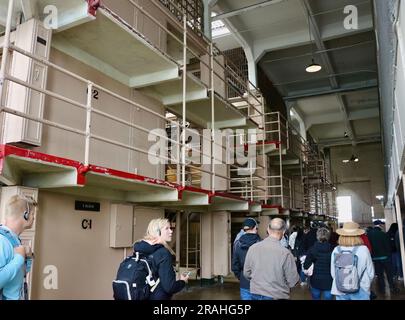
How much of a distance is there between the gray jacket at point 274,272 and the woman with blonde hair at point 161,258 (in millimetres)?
799

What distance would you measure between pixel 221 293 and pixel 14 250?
20.1 ft

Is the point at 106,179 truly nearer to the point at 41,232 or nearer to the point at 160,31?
the point at 41,232

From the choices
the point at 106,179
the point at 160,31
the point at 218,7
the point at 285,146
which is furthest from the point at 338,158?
the point at 106,179

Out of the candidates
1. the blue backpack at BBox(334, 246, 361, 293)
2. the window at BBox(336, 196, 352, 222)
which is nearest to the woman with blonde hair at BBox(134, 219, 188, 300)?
the blue backpack at BBox(334, 246, 361, 293)

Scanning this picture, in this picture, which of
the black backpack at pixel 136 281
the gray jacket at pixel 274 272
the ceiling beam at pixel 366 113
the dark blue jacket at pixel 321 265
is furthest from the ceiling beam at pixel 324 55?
the black backpack at pixel 136 281

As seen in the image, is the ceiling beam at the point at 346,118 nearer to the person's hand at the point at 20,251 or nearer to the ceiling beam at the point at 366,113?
the ceiling beam at the point at 366,113

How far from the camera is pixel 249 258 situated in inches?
139

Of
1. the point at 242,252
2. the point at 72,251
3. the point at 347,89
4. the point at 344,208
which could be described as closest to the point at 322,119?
the point at 347,89

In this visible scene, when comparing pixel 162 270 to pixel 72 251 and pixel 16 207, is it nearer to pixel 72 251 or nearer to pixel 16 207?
Answer: pixel 16 207

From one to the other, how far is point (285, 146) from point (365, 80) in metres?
5.03

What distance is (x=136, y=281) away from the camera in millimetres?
2670

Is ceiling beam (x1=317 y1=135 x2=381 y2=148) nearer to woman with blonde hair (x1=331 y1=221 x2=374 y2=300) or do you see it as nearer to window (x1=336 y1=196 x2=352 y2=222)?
window (x1=336 y1=196 x2=352 y2=222)

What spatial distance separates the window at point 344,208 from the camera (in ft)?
76.9

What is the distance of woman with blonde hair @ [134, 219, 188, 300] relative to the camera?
2.72m
